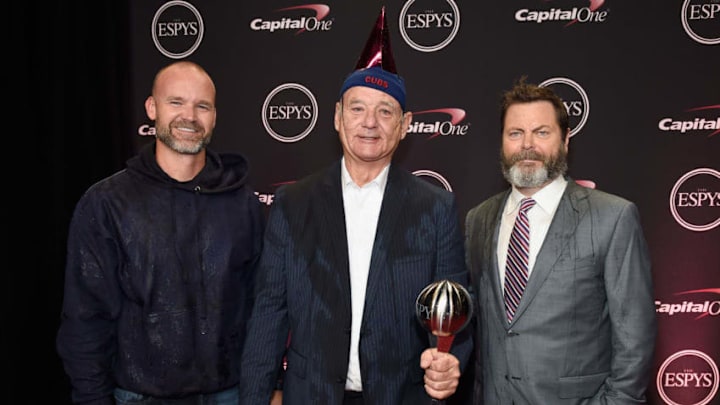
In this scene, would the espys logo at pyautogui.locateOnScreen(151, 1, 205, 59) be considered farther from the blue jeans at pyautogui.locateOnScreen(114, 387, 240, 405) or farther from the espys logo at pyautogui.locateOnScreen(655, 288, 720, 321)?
the espys logo at pyautogui.locateOnScreen(655, 288, 720, 321)

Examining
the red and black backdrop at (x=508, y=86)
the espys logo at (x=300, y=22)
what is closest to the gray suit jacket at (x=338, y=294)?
the red and black backdrop at (x=508, y=86)

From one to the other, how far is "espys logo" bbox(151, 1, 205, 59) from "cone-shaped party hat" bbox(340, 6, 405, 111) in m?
2.19

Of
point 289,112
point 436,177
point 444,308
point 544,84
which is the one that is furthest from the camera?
point 289,112

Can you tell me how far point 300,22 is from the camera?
408cm

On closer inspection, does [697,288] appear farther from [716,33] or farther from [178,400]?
[178,400]

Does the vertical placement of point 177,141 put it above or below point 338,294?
above

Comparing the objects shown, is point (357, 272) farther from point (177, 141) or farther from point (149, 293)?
point (177, 141)

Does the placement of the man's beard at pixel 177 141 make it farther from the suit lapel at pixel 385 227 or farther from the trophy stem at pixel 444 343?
the trophy stem at pixel 444 343

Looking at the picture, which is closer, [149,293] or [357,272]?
[357,272]

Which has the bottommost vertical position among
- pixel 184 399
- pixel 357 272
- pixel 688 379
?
pixel 688 379

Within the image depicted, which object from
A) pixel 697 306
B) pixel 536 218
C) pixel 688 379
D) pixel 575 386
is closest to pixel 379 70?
pixel 536 218

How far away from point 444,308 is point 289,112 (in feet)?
8.54

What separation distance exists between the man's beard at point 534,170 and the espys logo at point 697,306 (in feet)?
6.37

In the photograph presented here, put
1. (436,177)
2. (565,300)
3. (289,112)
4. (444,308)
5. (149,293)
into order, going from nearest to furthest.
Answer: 1. (444,308)
2. (565,300)
3. (149,293)
4. (436,177)
5. (289,112)
